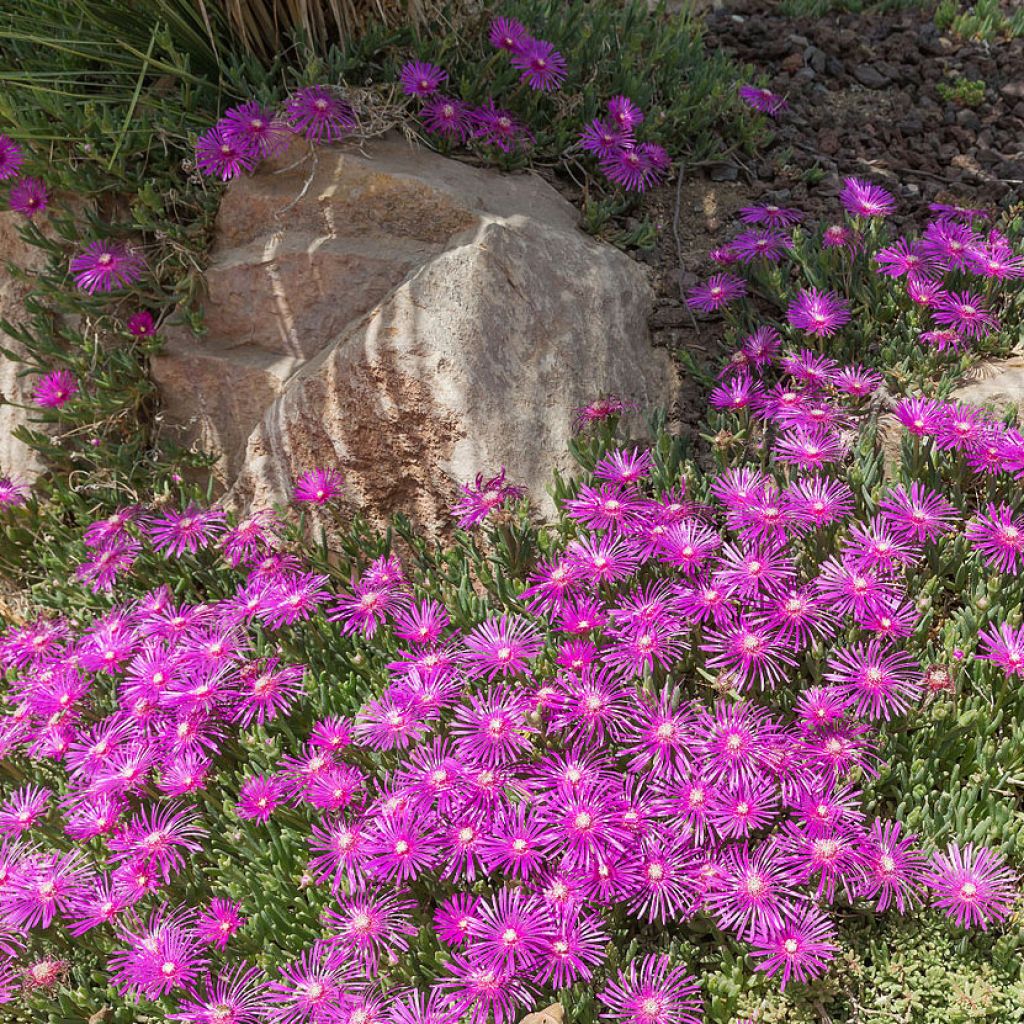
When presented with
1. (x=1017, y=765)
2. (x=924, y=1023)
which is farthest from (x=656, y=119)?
(x=924, y=1023)

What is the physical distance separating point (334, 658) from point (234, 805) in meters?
0.53

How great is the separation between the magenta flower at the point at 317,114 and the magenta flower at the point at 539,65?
723 millimetres

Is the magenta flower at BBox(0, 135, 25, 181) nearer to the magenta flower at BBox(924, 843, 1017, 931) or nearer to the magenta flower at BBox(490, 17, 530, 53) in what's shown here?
the magenta flower at BBox(490, 17, 530, 53)

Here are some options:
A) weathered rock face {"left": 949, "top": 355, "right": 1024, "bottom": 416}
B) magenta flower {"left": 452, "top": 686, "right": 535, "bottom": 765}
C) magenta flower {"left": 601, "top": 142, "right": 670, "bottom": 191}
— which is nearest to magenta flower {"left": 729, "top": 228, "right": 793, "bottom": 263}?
magenta flower {"left": 601, "top": 142, "right": 670, "bottom": 191}

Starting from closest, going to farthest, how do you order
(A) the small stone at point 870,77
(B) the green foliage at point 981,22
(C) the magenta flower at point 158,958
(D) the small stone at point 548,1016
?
(D) the small stone at point 548,1016
(C) the magenta flower at point 158,958
(A) the small stone at point 870,77
(B) the green foliage at point 981,22

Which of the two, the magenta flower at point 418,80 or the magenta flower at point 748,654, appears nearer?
the magenta flower at point 748,654

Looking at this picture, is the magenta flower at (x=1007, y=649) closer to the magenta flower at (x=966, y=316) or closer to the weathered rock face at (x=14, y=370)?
the magenta flower at (x=966, y=316)

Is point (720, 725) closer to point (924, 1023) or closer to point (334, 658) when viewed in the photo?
point (924, 1023)

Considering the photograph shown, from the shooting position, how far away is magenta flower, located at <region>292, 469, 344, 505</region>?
3262 mm

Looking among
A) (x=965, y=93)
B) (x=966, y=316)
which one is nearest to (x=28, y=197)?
(x=966, y=316)

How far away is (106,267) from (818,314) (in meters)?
2.49

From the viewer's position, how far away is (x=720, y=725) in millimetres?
2537

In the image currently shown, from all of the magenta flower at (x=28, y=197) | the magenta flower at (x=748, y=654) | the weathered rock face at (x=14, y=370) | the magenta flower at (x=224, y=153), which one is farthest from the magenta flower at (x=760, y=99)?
the weathered rock face at (x=14, y=370)

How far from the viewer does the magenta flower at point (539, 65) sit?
4.11 m
